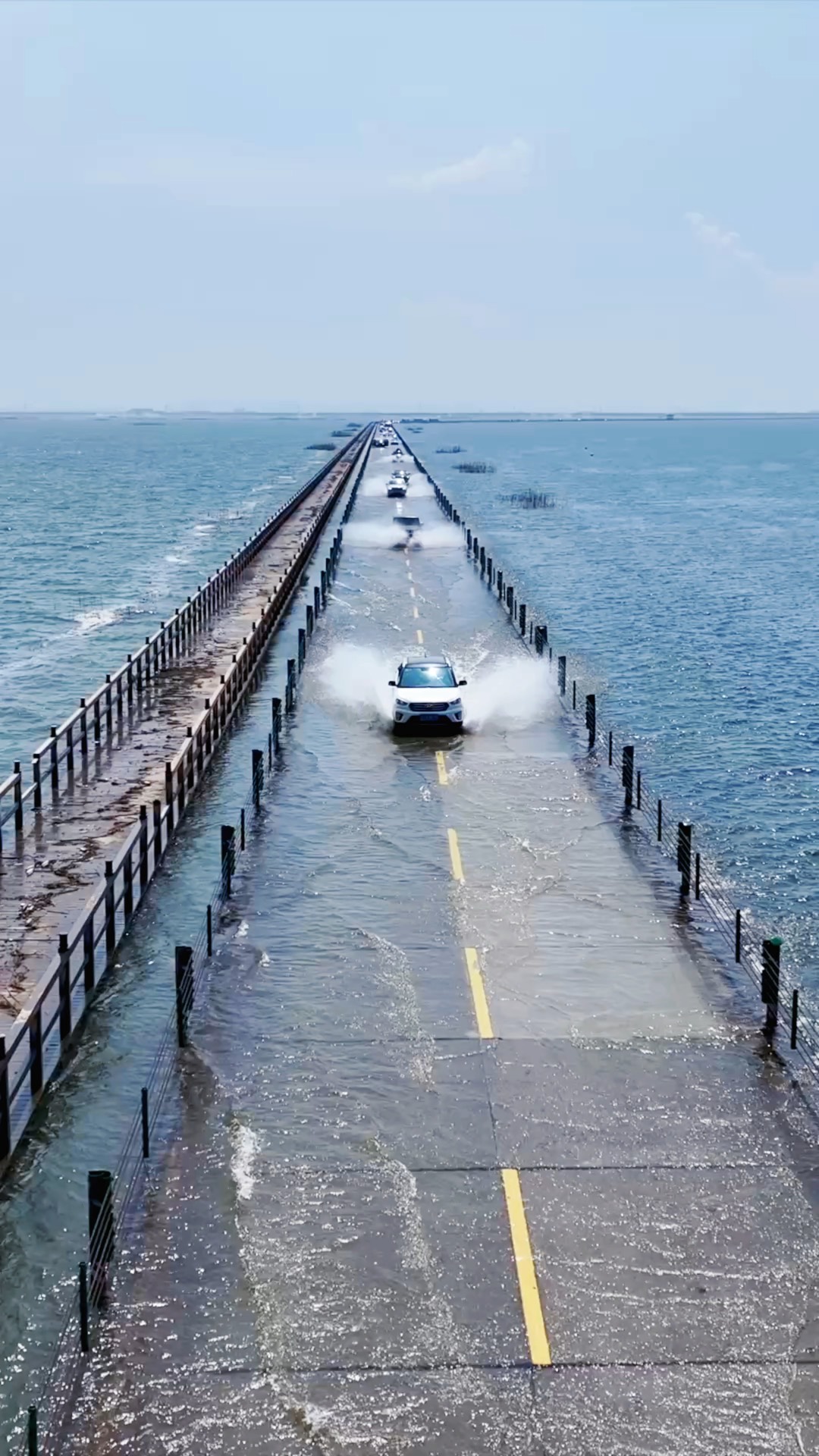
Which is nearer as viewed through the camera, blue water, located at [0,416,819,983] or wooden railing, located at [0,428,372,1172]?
wooden railing, located at [0,428,372,1172]

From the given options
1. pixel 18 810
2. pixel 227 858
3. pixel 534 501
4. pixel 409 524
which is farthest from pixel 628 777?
pixel 534 501

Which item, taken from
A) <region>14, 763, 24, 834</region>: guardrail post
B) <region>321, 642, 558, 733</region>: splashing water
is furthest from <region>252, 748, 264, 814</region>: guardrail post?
<region>321, 642, 558, 733</region>: splashing water

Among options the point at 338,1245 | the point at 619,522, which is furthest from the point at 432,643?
the point at 619,522

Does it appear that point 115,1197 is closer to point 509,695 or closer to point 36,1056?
point 36,1056

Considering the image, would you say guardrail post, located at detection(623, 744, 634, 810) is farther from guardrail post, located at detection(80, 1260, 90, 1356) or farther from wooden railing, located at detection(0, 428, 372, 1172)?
guardrail post, located at detection(80, 1260, 90, 1356)

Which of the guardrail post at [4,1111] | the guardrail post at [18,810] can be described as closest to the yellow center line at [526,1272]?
the guardrail post at [4,1111]

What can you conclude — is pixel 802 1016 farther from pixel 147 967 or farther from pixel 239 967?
pixel 147 967

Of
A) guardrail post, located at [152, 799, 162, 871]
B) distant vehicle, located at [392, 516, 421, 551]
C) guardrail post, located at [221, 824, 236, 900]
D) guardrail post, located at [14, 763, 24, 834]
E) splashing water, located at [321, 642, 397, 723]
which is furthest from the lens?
distant vehicle, located at [392, 516, 421, 551]

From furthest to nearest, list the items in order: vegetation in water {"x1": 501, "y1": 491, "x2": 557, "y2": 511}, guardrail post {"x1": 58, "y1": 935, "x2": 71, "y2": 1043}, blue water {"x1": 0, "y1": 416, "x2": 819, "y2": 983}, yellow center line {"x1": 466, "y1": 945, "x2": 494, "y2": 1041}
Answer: vegetation in water {"x1": 501, "y1": 491, "x2": 557, "y2": 511}
blue water {"x1": 0, "y1": 416, "x2": 819, "y2": 983}
yellow center line {"x1": 466, "y1": 945, "x2": 494, "y2": 1041}
guardrail post {"x1": 58, "y1": 935, "x2": 71, "y2": 1043}
